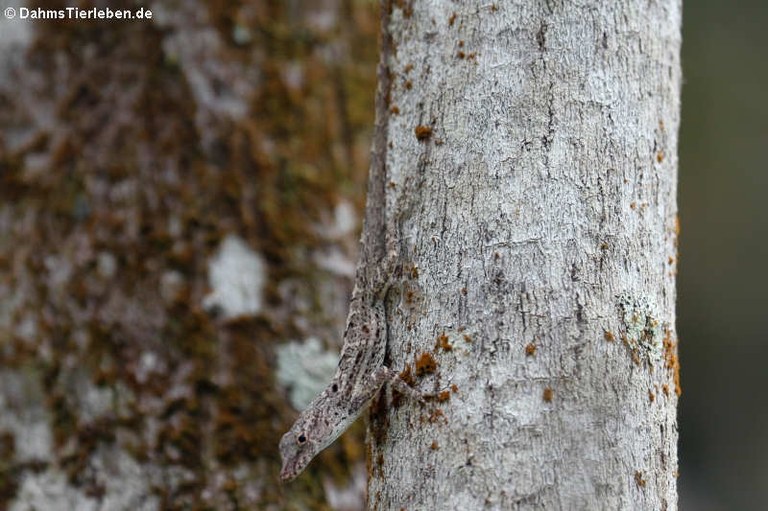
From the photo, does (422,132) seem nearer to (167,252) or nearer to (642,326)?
(642,326)

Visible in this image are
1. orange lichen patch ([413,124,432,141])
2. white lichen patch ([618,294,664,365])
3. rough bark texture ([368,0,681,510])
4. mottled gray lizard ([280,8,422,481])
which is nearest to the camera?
rough bark texture ([368,0,681,510])

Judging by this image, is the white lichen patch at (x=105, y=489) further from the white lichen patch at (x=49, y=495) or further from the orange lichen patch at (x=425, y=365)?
the orange lichen patch at (x=425, y=365)

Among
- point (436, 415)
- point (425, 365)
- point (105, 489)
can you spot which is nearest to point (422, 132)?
point (425, 365)

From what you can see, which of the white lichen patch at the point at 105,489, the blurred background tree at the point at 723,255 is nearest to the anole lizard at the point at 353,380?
the white lichen patch at the point at 105,489

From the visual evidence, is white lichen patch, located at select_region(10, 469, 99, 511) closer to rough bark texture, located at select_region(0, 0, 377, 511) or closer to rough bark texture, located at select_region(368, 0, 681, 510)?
rough bark texture, located at select_region(0, 0, 377, 511)


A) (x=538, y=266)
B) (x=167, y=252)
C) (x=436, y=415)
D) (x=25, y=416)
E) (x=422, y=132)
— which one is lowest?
(x=436, y=415)

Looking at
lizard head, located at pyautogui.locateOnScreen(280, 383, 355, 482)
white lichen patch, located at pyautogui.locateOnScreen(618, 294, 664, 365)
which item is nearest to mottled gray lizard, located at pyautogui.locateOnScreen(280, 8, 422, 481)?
lizard head, located at pyautogui.locateOnScreen(280, 383, 355, 482)

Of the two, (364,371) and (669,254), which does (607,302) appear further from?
(364,371)
